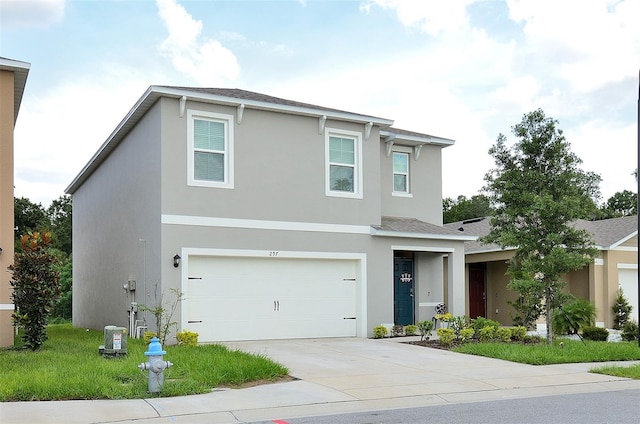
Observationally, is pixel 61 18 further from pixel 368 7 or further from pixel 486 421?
pixel 486 421

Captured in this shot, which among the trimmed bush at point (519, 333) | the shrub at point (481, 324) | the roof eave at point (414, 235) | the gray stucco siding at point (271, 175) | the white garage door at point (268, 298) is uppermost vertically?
the gray stucco siding at point (271, 175)

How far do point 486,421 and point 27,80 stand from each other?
13269 millimetres

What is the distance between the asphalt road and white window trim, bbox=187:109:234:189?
946cm

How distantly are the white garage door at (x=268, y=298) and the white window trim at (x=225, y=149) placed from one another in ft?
6.19

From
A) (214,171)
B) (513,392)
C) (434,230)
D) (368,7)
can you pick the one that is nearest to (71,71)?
(214,171)

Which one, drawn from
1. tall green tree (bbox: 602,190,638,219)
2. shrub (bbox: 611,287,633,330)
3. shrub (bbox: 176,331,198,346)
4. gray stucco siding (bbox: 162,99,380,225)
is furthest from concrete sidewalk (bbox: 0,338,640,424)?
tall green tree (bbox: 602,190,638,219)

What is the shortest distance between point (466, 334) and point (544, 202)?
153 inches

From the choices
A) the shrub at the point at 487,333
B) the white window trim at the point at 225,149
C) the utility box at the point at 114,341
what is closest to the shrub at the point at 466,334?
the shrub at the point at 487,333

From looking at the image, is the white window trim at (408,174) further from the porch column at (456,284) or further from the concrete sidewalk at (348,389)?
the concrete sidewalk at (348,389)

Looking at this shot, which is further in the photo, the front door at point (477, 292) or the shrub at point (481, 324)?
the front door at point (477, 292)

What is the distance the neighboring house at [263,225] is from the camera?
17.5 meters

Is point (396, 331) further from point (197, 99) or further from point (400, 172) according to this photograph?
point (197, 99)

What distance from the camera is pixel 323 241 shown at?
19391 mm

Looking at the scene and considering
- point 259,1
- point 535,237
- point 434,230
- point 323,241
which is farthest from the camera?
point 434,230
